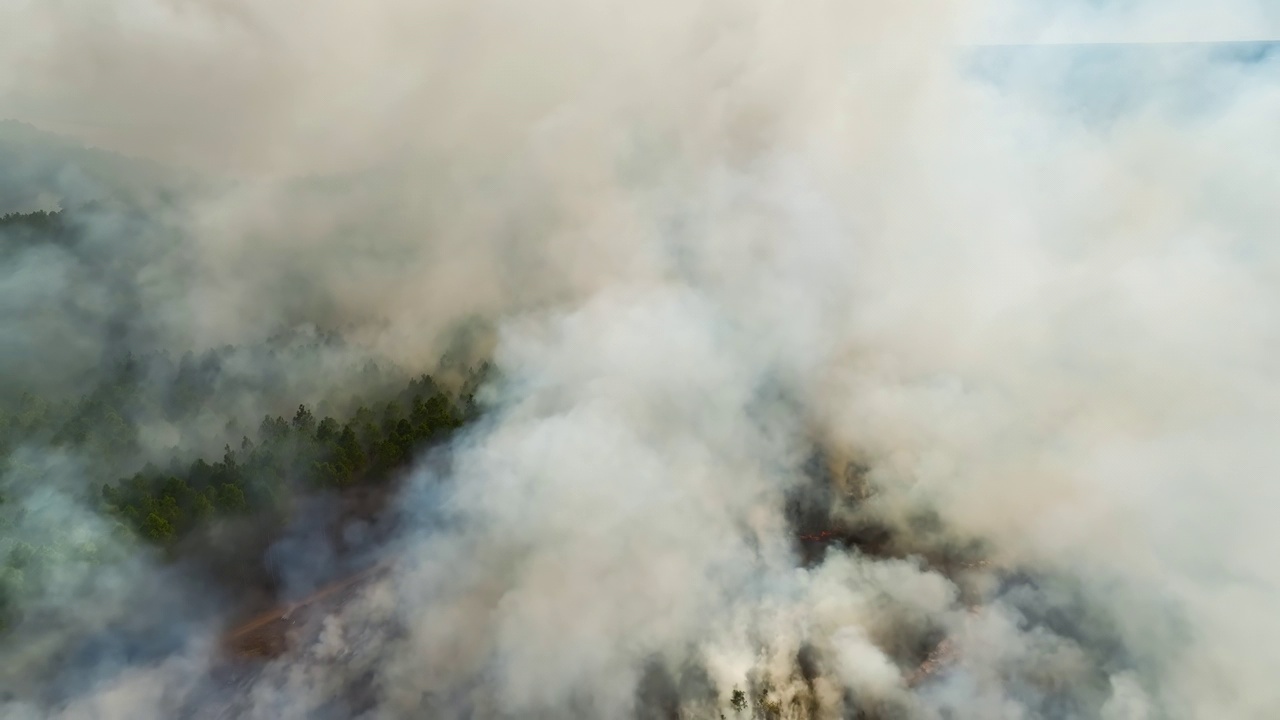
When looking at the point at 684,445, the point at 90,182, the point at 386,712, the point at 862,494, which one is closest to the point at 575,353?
the point at 684,445

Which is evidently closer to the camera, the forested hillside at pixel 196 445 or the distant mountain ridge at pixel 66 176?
the forested hillside at pixel 196 445

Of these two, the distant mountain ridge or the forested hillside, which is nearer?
the forested hillside

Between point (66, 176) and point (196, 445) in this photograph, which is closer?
point (196, 445)

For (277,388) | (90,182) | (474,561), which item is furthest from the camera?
(90,182)

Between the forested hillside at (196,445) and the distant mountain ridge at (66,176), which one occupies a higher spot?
the distant mountain ridge at (66,176)

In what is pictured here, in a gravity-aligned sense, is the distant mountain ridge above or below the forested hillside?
above

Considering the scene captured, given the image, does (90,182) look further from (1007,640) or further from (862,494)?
(1007,640)

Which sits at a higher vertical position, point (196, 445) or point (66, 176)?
point (66, 176)

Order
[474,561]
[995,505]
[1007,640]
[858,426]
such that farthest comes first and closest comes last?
[858,426]
[995,505]
[474,561]
[1007,640]

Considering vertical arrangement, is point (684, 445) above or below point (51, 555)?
above

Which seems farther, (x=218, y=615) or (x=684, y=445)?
(x=684, y=445)

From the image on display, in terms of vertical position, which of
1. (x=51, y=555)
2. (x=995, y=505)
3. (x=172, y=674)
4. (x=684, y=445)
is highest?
(x=684, y=445)
